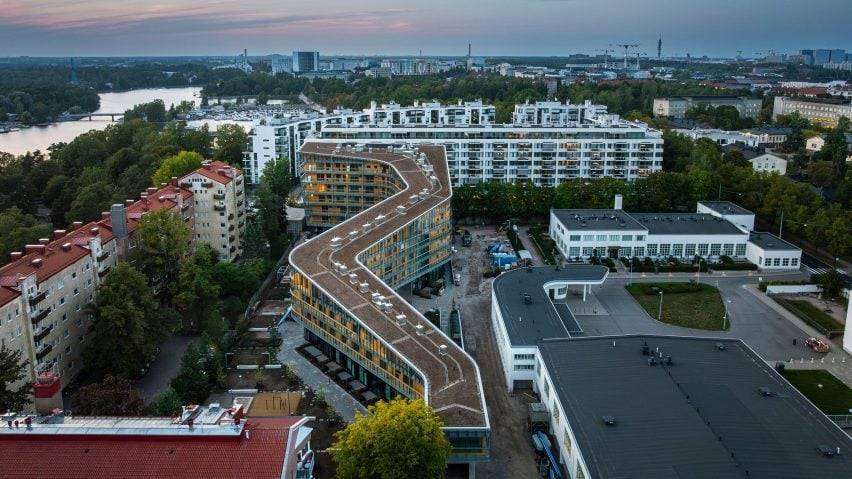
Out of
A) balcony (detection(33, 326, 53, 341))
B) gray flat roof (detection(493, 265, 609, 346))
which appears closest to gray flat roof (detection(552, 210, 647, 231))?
gray flat roof (detection(493, 265, 609, 346))

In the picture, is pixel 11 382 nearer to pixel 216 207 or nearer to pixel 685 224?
pixel 216 207

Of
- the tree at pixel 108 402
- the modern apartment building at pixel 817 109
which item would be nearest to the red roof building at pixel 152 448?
the tree at pixel 108 402

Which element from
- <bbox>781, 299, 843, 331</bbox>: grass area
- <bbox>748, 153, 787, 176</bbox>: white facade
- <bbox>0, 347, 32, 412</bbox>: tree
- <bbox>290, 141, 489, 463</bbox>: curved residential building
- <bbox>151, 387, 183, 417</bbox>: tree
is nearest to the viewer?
<bbox>0, 347, 32, 412</bbox>: tree

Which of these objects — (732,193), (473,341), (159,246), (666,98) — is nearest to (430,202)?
(473,341)

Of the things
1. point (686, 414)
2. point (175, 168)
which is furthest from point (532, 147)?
point (686, 414)

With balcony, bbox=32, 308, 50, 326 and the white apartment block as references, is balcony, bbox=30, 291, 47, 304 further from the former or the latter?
the white apartment block
